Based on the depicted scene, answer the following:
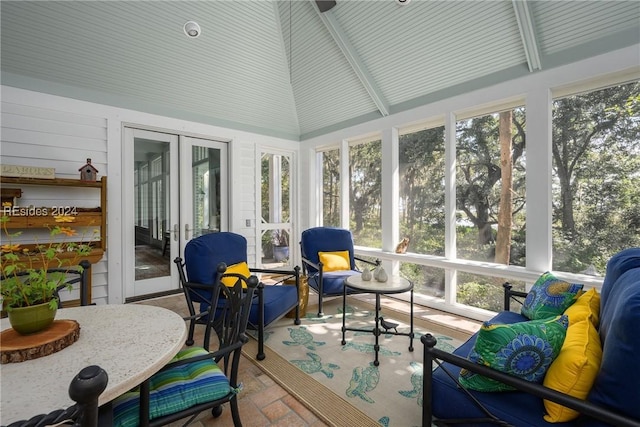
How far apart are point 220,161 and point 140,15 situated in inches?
81.3

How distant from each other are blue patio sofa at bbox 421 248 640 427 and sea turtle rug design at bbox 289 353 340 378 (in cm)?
97

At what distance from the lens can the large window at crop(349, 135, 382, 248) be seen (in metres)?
4.49

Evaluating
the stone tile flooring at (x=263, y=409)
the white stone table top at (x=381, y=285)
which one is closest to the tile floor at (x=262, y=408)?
the stone tile flooring at (x=263, y=409)

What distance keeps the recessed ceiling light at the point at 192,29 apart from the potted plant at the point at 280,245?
319 centimetres

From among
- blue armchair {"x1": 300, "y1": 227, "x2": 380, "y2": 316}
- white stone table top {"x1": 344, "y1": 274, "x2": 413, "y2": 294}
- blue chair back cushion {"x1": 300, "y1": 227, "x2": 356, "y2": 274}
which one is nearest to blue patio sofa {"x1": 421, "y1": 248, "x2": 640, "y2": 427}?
white stone table top {"x1": 344, "y1": 274, "x2": 413, "y2": 294}

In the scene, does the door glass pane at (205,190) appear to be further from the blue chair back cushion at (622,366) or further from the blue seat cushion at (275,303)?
the blue chair back cushion at (622,366)

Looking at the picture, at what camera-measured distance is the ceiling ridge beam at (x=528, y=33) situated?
8.41ft

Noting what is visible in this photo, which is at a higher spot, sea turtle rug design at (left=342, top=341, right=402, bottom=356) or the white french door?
the white french door

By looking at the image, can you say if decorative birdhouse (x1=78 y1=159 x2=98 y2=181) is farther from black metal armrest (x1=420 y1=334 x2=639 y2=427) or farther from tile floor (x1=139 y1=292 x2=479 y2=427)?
black metal armrest (x1=420 y1=334 x2=639 y2=427)

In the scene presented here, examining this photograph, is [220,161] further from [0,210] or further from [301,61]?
[0,210]

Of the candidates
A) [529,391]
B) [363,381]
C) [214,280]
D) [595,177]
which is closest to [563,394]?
[529,391]

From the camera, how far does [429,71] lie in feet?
11.4

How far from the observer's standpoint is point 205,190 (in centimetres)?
453

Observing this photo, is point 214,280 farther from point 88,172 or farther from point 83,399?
point 88,172
